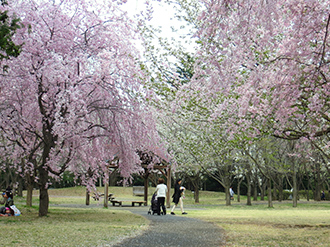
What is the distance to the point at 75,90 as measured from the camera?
12.1m

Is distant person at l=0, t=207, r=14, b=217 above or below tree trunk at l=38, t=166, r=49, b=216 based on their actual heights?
below

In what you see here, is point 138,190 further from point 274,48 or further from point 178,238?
point 274,48

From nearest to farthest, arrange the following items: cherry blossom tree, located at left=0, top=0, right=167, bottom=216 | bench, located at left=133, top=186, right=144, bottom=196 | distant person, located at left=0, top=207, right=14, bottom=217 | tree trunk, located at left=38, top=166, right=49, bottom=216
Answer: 1. cherry blossom tree, located at left=0, top=0, right=167, bottom=216
2. tree trunk, located at left=38, top=166, right=49, bottom=216
3. distant person, located at left=0, top=207, right=14, bottom=217
4. bench, located at left=133, top=186, right=144, bottom=196

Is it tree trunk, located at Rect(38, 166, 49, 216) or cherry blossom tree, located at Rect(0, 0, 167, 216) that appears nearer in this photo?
cherry blossom tree, located at Rect(0, 0, 167, 216)

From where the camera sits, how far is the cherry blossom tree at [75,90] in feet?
39.2

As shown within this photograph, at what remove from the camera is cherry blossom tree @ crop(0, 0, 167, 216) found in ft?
39.2

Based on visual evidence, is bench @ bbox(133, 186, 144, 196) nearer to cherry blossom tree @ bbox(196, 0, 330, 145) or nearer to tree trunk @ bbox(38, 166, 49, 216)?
tree trunk @ bbox(38, 166, 49, 216)

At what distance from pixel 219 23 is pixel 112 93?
7784 mm

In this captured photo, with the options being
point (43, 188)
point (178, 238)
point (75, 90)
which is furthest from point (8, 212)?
point (178, 238)

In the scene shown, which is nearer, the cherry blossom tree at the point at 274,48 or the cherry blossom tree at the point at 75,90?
the cherry blossom tree at the point at 274,48

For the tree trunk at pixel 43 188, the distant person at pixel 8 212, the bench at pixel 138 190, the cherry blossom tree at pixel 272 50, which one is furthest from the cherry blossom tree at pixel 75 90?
the bench at pixel 138 190

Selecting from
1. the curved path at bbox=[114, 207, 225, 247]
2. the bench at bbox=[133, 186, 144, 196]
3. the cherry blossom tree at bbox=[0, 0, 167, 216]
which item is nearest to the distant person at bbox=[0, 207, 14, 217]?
the cherry blossom tree at bbox=[0, 0, 167, 216]

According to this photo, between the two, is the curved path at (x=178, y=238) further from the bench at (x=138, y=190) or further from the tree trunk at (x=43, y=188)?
the bench at (x=138, y=190)

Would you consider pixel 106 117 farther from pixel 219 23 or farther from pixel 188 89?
pixel 219 23
